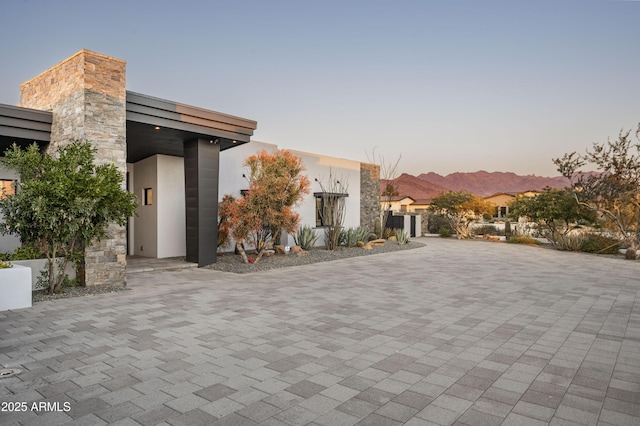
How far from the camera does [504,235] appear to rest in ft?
73.8

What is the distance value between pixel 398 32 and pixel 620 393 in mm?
11526

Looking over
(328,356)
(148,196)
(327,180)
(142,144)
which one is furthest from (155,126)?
(327,180)

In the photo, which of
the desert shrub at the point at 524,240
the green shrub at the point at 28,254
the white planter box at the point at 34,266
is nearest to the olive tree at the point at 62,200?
the white planter box at the point at 34,266

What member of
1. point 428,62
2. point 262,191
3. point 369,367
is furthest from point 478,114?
point 369,367

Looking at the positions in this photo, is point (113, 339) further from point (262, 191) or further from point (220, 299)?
point (262, 191)

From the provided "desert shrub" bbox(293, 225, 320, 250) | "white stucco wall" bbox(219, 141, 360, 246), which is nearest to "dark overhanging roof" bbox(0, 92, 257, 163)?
"white stucco wall" bbox(219, 141, 360, 246)

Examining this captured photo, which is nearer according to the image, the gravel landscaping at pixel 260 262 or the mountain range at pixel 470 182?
the gravel landscaping at pixel 260 262

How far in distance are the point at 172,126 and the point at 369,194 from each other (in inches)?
506

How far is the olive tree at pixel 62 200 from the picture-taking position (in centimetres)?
606

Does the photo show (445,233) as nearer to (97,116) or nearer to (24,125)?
(97,116)

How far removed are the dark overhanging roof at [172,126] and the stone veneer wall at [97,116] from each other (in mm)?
489

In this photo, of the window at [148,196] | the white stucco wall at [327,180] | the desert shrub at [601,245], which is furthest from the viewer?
the white stucco wall at [327,180]

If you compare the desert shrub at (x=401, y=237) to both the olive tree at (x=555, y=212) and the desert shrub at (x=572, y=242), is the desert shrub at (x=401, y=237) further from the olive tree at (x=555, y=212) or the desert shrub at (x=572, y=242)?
the desert shrub at (x=572, y=242)

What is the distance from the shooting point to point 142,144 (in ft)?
34.0
